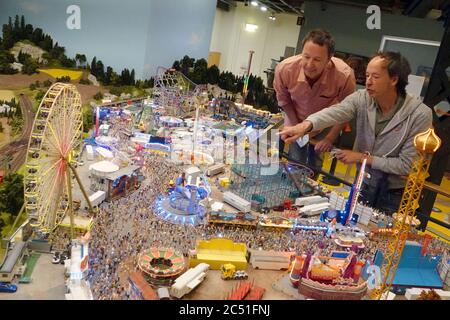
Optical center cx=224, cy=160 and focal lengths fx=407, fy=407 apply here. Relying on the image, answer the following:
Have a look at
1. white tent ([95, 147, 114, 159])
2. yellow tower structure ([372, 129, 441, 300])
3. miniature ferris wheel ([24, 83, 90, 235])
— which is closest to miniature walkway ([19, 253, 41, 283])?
miniature ferris wheel ([24, 83, 90, 235])

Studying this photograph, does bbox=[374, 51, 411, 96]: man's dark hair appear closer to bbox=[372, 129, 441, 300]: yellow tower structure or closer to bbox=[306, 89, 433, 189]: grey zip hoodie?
bbox=[306, 89, 433, 189]: grey zip hoodie

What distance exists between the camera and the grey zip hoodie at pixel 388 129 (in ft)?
10.3

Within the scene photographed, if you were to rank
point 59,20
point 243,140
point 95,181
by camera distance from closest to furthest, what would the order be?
point 59,20
point 95,181
point 243,140

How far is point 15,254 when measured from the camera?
9.20 feet

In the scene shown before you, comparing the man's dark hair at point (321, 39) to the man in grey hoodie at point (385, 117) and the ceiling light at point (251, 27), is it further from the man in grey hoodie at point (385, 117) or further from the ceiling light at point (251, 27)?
the ceiling light at point (251, 27)

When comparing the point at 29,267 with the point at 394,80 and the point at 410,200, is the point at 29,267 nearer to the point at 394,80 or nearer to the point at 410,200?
the point at 410,200

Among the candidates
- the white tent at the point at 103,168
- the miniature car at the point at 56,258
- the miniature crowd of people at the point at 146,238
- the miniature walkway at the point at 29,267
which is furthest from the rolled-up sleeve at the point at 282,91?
the miniature walkway at the point at 29,267

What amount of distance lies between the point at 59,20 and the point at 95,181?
5.23 feet

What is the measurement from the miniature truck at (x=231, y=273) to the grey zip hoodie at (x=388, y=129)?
128cm

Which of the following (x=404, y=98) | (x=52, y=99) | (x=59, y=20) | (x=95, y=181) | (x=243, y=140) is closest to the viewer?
(x=52, y=99)

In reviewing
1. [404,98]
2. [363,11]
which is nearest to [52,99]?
[404,98]

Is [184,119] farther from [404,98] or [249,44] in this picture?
[404,98]

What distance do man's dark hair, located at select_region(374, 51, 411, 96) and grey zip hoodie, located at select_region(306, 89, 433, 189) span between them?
0.39 feet

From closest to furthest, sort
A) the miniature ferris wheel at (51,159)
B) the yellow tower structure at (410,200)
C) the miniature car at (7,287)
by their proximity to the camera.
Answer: the yellow tower structure at (410,200) → the miniature car at (7,287) → the miniature ferris wheel at (51,159)
